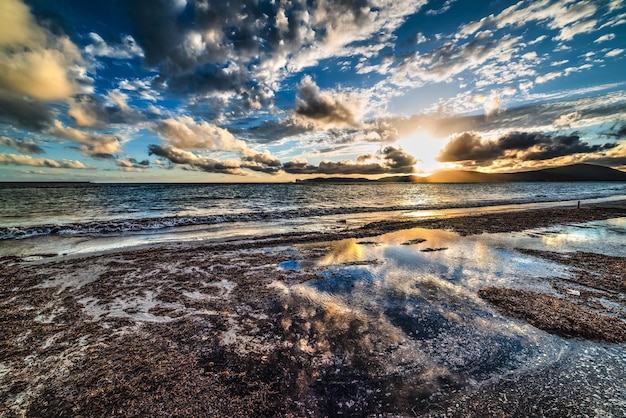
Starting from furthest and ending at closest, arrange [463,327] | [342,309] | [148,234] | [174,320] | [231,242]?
1. [148,234]
2. [231,242]
3. [342,309]
4. [174,320]
5. [463,327]

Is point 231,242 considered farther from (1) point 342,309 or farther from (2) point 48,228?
(2) point 48,228

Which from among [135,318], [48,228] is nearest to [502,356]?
[135,318]

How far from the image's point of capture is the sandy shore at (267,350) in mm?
4082

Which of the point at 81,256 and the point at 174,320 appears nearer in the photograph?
the point at 174,320

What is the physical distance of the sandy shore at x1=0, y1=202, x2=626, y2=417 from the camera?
4082 millimetres

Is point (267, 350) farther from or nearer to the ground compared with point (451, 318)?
farther from the ground

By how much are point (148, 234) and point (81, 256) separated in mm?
6919

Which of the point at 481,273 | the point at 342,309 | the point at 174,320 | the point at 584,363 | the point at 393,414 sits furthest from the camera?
the point at 481,273

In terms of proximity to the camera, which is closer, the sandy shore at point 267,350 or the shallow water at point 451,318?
the sandy shore at point 267,350

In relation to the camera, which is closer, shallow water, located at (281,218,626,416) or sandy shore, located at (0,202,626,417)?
sandy shore, located at (0,202,626,417)

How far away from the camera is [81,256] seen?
13.4 m

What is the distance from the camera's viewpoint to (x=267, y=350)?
549 centimetres

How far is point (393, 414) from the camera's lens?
12.6 feet

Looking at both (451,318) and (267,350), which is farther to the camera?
(451,318)
